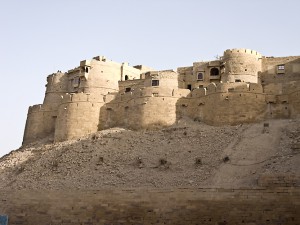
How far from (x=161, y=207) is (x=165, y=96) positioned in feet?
43.3

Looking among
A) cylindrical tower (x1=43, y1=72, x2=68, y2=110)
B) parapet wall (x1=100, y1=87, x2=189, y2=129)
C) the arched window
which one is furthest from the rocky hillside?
cylindrical tower (x1=43, y1=72, x2=68, y2=110)

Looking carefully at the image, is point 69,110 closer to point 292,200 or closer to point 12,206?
point 12,206

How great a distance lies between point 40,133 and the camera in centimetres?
3253

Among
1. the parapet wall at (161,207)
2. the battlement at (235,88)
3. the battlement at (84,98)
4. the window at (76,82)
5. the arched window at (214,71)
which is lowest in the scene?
the parapet wall at (161,207)

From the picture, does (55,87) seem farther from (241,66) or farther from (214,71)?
(241,66)

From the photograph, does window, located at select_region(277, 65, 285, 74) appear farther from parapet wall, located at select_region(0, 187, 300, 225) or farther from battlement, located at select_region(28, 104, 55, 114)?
parapet wall, located at select_region(0, 187, 300, 225)

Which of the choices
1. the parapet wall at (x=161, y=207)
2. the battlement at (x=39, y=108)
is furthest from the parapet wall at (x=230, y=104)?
the battlement at (x=39, y=108)

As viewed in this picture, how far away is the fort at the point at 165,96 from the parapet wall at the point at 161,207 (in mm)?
10750

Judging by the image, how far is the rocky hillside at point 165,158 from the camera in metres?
19.4

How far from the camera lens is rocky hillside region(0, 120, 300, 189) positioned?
1938 cm

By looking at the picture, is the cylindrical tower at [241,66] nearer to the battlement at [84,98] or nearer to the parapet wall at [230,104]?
the parapet wall at [230,104]

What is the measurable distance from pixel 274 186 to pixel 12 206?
12039mm

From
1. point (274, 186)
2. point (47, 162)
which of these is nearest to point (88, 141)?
point (47, 162)

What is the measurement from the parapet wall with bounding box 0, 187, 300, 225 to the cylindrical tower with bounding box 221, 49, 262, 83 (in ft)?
58.8
